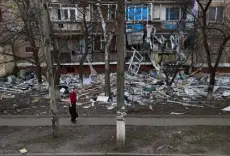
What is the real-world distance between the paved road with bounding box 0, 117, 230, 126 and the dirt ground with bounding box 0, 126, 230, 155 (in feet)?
1.75

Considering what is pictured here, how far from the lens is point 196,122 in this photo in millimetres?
11516

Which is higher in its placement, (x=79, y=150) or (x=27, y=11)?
(x=27, y=11)

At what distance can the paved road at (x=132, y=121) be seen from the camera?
37.5ft

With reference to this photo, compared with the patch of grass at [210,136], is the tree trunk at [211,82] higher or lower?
higher

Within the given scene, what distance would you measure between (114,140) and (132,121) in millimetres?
2172

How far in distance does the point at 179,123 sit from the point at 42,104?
738 cm

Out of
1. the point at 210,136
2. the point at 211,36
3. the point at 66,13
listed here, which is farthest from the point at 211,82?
the point at 66,13

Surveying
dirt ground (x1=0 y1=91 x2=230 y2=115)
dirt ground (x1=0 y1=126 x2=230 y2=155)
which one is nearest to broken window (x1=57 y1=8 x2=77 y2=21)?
dirt ground (x1=0 y1=91 x2=230 y2=115)

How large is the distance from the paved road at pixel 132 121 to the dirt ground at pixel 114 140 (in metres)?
0.53

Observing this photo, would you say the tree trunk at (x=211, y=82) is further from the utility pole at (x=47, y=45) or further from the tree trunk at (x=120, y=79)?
the utility pole at (x=47, y=45)

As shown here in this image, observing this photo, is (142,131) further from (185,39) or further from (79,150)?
(185,39)

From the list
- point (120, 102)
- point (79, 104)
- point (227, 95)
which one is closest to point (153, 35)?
point (227, 95)

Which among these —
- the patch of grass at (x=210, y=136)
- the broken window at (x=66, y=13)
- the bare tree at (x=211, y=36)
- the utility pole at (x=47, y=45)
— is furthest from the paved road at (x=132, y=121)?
the broken window at (x=66, y=13)

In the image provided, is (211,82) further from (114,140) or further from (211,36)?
(114,140)
